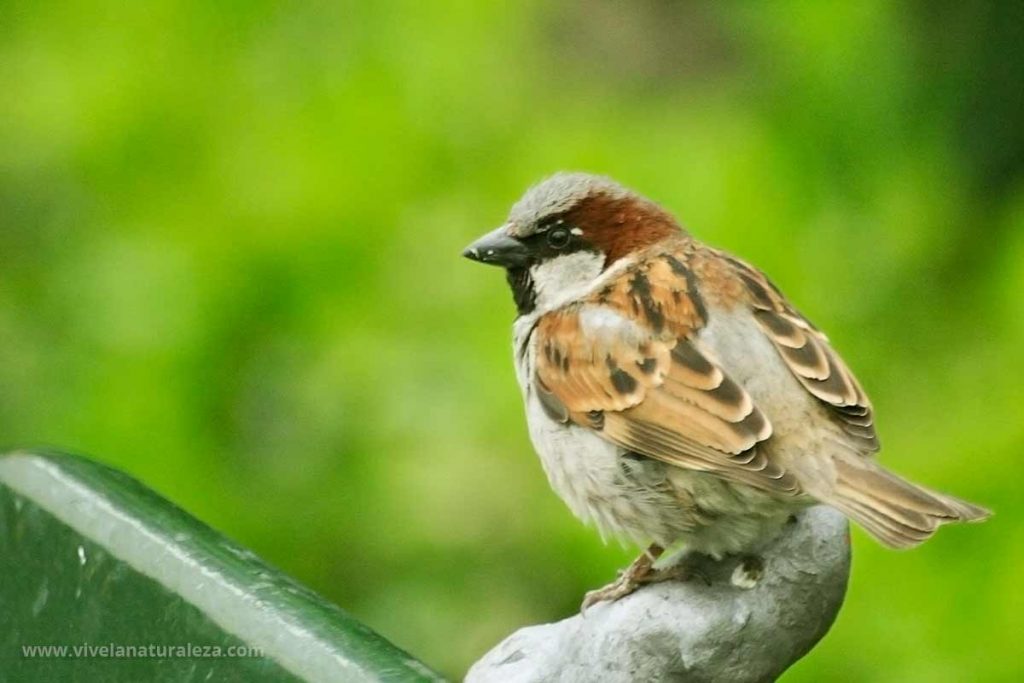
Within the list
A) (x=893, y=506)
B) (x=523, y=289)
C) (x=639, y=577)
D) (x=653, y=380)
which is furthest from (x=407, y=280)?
(x=893, y=506)

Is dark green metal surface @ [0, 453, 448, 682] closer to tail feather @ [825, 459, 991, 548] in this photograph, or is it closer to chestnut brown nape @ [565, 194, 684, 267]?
tail feather @ [825, 459, 991, 548]

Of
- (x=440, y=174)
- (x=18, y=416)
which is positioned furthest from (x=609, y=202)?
(x=18, y=416)

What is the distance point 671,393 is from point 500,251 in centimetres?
40

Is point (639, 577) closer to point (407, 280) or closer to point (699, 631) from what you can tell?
point (699, 631)

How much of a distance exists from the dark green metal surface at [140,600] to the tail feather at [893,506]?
2.01ft

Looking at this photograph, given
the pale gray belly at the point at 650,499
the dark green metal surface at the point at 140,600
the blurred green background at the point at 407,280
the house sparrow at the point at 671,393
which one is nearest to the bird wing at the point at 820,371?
the house sparrow at the point at 671,393

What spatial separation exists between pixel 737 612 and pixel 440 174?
136cm

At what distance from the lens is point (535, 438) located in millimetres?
2852

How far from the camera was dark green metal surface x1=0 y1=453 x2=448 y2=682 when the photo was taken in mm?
2244

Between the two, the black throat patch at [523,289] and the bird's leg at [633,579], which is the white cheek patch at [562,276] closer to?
the black throat patch at [523,289]

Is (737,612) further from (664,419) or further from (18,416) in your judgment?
(18,416)

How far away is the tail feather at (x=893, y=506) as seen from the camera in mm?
2443

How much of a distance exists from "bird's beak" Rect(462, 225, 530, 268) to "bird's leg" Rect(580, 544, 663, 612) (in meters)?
0.49

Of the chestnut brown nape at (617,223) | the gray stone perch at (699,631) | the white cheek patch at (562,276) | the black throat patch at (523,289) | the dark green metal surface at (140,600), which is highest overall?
the chestnut brown nape at (617,223)
